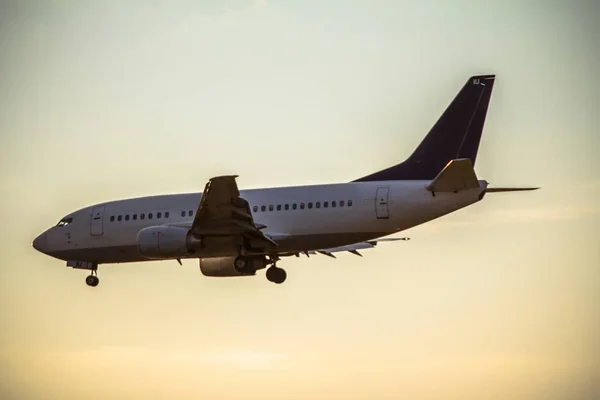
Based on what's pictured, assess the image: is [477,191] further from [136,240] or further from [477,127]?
[136,240]

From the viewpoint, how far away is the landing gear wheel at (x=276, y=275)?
52.4 m

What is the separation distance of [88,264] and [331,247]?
10.4 metres

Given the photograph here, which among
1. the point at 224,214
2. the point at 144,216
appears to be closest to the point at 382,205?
the point at 224,214

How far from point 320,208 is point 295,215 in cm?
100

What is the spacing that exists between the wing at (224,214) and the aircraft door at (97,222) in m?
5.93

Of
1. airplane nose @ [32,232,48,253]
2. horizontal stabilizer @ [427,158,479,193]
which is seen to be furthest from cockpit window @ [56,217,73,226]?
horizontal stabilizer @ [427,158,479,193]

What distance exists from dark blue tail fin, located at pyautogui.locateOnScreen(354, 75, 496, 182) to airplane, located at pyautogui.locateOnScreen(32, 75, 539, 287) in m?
0.04

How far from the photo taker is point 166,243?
4944 centimetres

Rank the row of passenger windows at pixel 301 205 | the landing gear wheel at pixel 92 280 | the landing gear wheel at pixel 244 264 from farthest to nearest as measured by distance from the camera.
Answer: the landing gear wheel at pixel 92 280, the landing gear wheel at pixel 244 264, the row of passenger windows at pixel 301 205

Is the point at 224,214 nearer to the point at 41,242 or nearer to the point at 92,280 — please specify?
the point at 92,280

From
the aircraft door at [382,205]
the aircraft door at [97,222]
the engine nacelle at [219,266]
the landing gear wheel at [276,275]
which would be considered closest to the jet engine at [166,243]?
the engine nacelle at [219,266]

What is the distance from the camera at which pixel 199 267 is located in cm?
5366

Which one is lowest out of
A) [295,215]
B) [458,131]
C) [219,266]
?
[219,266]

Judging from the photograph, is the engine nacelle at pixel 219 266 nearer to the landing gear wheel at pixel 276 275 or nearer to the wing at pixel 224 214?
the landing gear wheel at pixel 276 275
